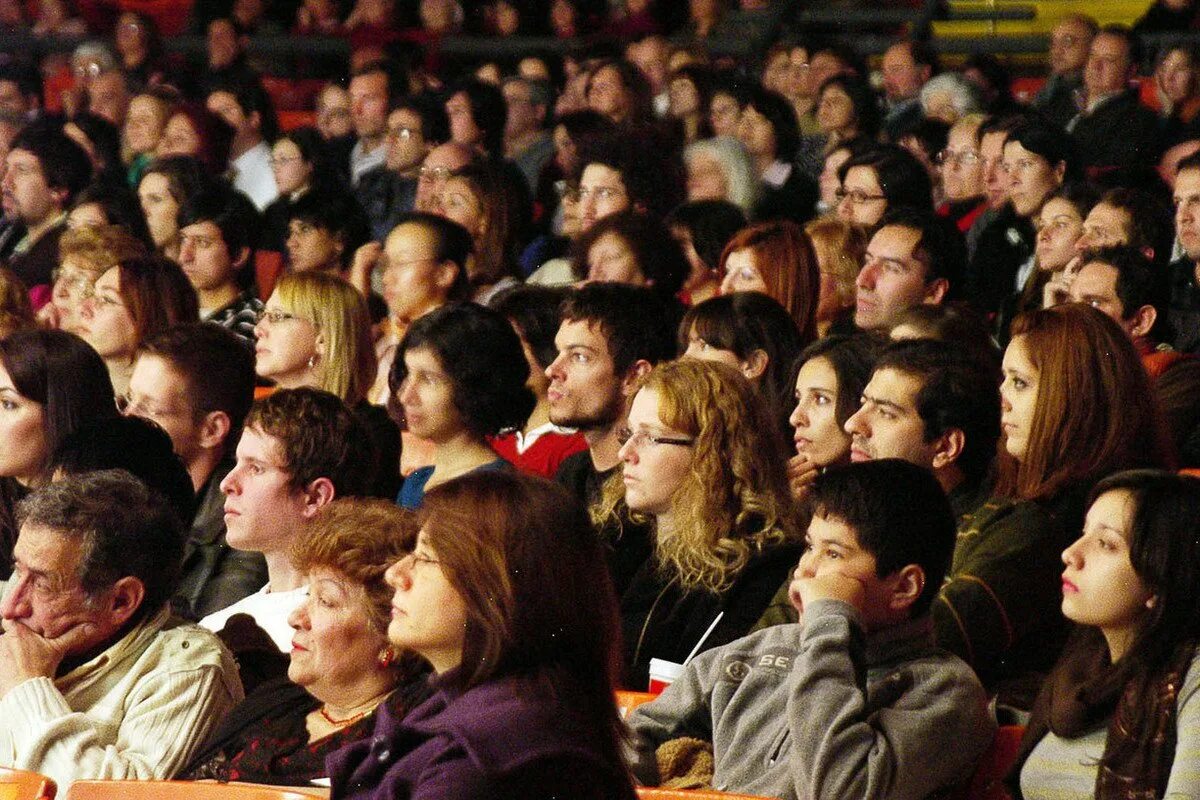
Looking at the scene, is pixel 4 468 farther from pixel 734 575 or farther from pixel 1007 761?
pixel 1007 761

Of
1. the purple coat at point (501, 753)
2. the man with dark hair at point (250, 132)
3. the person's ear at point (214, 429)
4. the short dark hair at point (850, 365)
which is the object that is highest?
the purple coat at point (501, 753)

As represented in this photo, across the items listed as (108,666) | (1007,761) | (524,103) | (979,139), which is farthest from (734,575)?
(524,103)

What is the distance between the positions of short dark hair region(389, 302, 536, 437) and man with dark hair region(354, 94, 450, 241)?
3478mm

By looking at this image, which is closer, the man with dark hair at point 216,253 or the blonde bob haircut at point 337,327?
the blonde bob haircut at point 337,327

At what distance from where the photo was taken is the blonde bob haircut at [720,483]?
11.3 feet

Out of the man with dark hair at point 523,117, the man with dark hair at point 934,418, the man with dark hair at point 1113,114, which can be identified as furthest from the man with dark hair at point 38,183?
the man with dark hair at point 934,418

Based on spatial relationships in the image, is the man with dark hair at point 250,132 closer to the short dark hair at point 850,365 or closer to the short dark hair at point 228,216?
the short dark hair at point 228,216

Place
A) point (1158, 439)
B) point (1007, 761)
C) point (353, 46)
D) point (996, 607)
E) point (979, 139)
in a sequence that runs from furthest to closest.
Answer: point (353, 46) → point (979, 139) → point (1158, 439) → point (996, 607) → point (1007, 761)

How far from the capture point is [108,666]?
3.06 m

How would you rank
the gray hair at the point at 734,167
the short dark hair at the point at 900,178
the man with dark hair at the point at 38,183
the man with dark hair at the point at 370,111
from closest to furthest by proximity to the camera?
the short dark hair at the point at 900,178 → the gray hair at the point at 734,167 → the man with dark hair at the point at 38,183 → the man with dark hair at the point at 370,111

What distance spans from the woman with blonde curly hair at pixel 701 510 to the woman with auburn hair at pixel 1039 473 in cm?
34

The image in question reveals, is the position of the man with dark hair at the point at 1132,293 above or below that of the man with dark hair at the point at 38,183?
above

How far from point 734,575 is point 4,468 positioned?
5.43 ft

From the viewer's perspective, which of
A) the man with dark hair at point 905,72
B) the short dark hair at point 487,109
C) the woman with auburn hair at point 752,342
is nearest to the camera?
the woman with auburn hair at point 752,342
